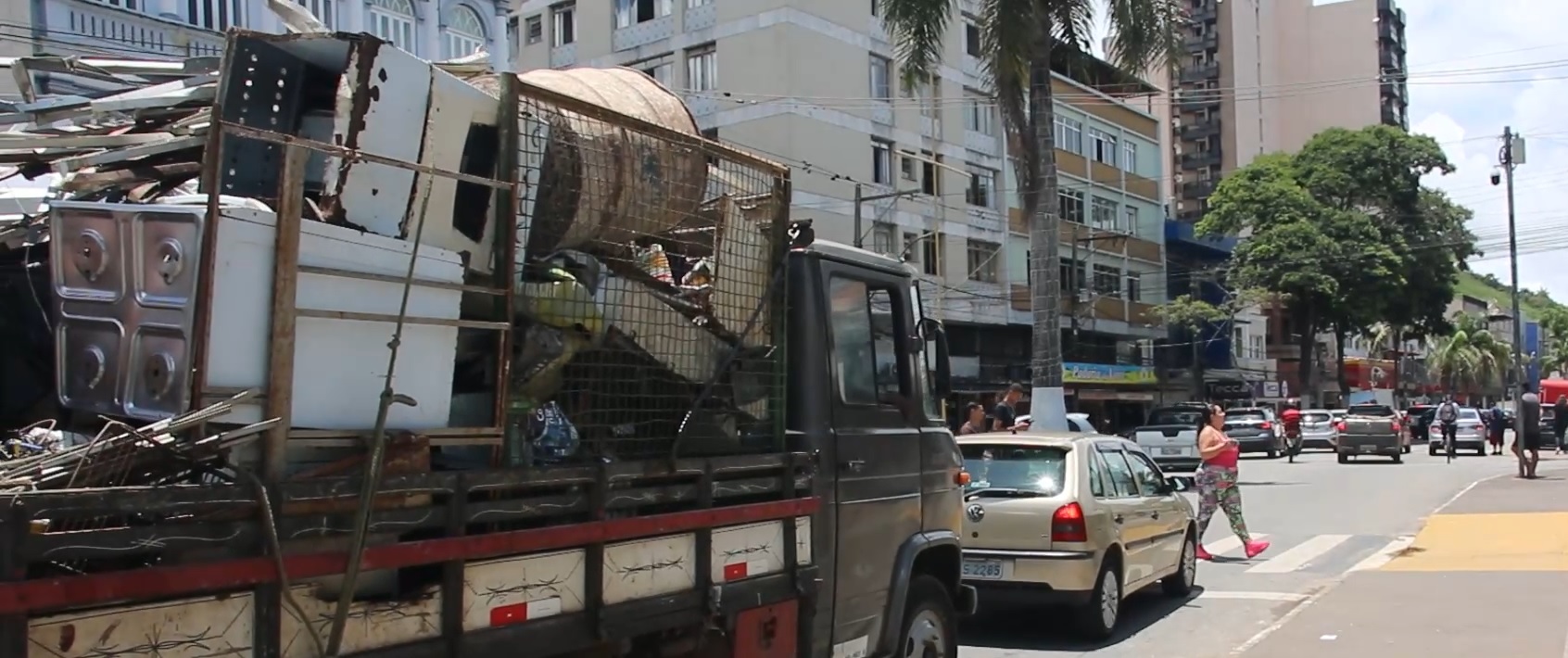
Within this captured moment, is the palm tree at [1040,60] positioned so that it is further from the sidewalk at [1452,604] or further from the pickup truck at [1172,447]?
the pickup truck at [1172,447]

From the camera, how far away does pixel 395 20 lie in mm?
22688

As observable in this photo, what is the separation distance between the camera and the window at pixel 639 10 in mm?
35250

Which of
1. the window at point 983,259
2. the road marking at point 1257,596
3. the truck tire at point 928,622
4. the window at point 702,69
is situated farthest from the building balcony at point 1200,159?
the truck tire at point 928,622

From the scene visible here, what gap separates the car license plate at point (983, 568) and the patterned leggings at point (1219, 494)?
4866 millimetres

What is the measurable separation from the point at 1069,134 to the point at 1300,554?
32.1m

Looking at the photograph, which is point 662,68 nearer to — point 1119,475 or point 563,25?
point 563,25

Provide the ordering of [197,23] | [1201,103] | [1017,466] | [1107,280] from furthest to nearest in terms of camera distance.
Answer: [1201,103]
[1107,280]
[197,23]
[1017,466]

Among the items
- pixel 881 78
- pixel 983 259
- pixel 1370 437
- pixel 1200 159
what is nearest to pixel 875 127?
pixel 881 78

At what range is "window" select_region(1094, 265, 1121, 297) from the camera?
151ft

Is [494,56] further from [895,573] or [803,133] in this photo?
[895,573]

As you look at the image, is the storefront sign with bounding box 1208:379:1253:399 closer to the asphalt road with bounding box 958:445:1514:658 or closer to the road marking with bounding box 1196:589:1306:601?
the asphalt road with bounding box 958:445:1514:658

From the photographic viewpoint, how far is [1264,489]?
77.0 ft

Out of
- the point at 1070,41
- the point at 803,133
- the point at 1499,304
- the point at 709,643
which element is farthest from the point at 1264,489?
the point at 1499,304

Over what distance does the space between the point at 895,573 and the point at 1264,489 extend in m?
19.5
